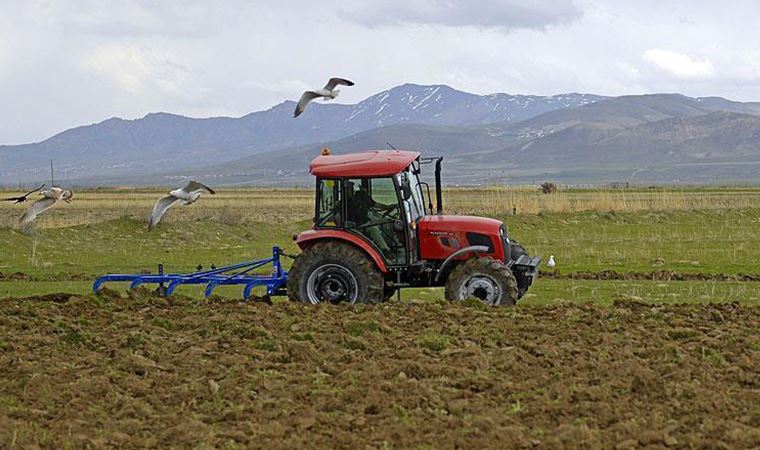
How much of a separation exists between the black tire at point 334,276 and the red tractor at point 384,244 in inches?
0.6

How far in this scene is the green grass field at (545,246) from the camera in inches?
931

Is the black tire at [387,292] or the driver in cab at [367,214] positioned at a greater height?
the driver in cab at [367,214]

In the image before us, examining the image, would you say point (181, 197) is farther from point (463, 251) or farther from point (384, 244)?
point (463, 251)

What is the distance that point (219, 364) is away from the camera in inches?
541

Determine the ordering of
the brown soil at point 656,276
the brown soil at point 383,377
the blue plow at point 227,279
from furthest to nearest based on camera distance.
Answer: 1. the brown soil at point 656,276
2. the blue plow at point 227,279
3. the brown soil at point 383,377

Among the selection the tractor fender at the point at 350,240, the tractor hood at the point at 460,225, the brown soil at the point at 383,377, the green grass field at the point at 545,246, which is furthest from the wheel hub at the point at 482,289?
the green grass field at the point at 545,246

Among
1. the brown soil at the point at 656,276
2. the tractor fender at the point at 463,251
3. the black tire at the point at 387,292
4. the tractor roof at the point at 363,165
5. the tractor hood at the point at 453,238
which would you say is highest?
the tractor roof at the point at 363,165

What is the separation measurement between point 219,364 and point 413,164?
5.81 m

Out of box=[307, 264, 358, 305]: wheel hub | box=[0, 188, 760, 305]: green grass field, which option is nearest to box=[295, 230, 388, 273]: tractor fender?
box=[307, 264, 358, 305]: wheel hub

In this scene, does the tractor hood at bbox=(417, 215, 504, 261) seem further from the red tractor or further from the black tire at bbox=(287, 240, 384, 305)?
the black tire at bbox=(287, 240, 384, 305)

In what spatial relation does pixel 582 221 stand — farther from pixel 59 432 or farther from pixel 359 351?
pixel 59 432

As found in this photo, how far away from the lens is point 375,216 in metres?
18.0

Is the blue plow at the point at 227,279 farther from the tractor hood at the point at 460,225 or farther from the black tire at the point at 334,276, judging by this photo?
the tractor hood at the point at 460,225

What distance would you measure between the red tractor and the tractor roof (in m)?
0.02
